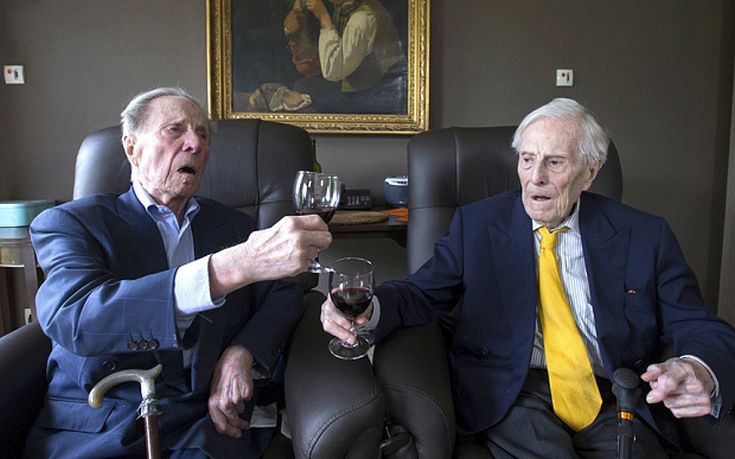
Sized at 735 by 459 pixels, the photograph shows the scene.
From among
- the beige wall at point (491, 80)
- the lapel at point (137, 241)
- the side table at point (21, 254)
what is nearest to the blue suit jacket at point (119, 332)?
the lapel at point (137, 241)

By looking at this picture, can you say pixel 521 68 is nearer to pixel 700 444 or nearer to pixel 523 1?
pixel 523 1

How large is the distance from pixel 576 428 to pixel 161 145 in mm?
1192

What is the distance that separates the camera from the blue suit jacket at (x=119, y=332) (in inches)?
38.4

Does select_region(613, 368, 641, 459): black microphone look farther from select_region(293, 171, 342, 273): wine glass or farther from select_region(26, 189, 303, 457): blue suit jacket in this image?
select_region(26, 189, 303, 457): blue suit jacket

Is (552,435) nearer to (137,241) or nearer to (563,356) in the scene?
(563,356)

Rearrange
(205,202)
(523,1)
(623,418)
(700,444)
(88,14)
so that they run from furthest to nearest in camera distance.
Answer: (523,1), (88,14), (205,202), (700,444), (623,418)

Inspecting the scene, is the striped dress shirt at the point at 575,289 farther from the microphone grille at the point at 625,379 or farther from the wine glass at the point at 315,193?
the wine glass at the point at 315,193

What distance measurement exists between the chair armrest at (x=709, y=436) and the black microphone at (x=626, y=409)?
0.29m

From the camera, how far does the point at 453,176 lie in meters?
1.71

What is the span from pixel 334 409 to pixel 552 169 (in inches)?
32.3

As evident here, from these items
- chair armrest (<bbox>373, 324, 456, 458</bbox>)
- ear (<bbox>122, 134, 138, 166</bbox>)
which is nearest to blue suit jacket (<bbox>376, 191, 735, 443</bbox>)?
chair armrest (<bbox>373, 324, 456, 458</bbox>)

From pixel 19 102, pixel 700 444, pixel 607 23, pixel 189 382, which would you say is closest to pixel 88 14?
pixel 19 102

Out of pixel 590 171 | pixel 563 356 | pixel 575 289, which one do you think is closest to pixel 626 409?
pixel 563 356

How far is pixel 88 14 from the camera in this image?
255cm
